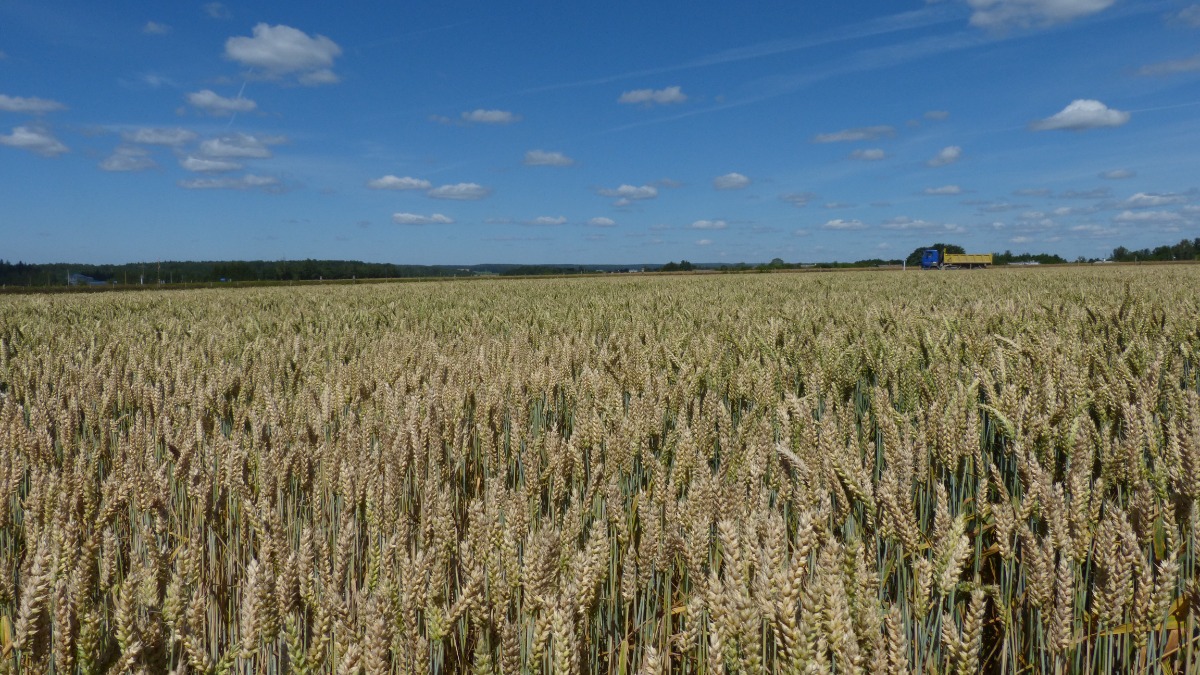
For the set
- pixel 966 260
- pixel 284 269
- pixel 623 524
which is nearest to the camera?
pixel 623 524

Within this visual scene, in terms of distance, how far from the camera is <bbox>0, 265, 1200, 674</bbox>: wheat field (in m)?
1.09

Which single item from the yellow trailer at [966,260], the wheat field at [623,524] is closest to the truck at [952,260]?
the yellow trailer at [966,260]

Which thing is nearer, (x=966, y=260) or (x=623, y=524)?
(x=623, y=524)

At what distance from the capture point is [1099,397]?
237 centimetres

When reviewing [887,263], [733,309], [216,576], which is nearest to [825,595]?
[216,576]

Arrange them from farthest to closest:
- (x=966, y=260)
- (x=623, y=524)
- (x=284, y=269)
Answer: (x=284, y=269)
(x=966, y=260)
(x=623, y=524)

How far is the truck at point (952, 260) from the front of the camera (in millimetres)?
64062

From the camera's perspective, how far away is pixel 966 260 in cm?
6538

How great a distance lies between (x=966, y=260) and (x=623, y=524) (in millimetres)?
72166

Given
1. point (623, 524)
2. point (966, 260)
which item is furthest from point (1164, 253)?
point (623, 524)

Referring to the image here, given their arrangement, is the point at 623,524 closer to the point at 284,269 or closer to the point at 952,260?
the point at 952,260

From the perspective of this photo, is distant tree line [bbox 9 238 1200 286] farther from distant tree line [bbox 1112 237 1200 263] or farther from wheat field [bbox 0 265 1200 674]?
wheat field [bbox 0 265 1200 674]

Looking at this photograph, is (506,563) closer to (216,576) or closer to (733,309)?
(216,576)

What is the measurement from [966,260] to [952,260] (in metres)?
1.23
